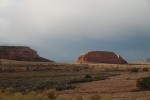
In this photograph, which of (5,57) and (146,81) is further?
(5,57)

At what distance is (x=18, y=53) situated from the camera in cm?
18488

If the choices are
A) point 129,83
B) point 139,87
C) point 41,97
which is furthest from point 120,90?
point 41,97

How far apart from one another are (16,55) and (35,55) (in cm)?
1238

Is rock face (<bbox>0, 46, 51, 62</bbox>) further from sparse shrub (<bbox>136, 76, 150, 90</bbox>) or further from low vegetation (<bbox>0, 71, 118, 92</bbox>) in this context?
sparse shrub (<bbox>136, 76, 150, 90</bbox>)

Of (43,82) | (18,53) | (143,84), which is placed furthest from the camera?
(18,53)

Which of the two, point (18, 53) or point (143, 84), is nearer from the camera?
point (143, 84)

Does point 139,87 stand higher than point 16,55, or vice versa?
point 16,55

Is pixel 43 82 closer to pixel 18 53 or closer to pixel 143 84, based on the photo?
pixel 143 84

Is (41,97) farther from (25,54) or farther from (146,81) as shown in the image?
(25,54)

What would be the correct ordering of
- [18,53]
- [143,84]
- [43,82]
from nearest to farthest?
[143,84]
[43,82]
[18,53]

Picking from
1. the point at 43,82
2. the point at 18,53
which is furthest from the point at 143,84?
the point at 18,53

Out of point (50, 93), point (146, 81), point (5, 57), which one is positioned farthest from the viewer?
point (5, 57)

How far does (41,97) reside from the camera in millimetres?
30406

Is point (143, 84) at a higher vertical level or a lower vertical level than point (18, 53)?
lower
